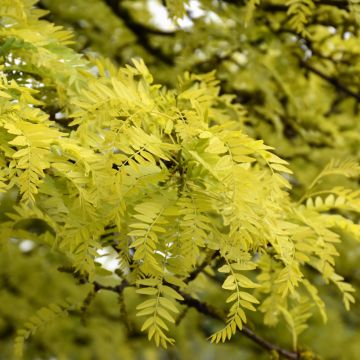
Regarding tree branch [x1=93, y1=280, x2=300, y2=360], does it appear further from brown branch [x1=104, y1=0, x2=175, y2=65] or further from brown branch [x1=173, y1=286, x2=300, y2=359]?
brown branch [x1=104, y1=0, x2=175, y2=65]

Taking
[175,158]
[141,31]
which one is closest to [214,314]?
[175,158]

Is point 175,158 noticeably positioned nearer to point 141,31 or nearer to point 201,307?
point 201,307

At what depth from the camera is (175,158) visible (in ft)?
4.23

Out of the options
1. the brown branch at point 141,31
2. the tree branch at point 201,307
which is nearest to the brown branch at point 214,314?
the tree branch at point 201,307

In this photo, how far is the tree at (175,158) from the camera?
115 cm

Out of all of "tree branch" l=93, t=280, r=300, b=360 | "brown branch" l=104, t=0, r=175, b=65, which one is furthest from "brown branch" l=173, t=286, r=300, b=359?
"brown branch" l=104, t=0, r=175, b=65

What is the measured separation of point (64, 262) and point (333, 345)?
4.96ft

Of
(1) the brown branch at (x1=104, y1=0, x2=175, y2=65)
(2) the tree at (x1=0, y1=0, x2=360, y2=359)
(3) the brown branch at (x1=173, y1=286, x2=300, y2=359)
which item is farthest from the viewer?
(1) the brown branch at (x1=104, y1=0, x2=175, y2=65)

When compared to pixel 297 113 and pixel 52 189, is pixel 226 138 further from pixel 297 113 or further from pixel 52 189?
pixel 297 113

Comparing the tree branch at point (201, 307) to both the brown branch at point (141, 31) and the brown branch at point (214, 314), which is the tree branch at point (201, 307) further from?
the brown branch at point (141, 31)

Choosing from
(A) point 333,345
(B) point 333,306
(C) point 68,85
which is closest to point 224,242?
(C) point 68,85

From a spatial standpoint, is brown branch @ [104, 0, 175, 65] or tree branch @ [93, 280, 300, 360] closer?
tree branch @ [93, 280, 300, 360]

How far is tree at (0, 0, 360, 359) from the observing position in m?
1.15

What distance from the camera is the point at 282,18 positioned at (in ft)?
8.23
